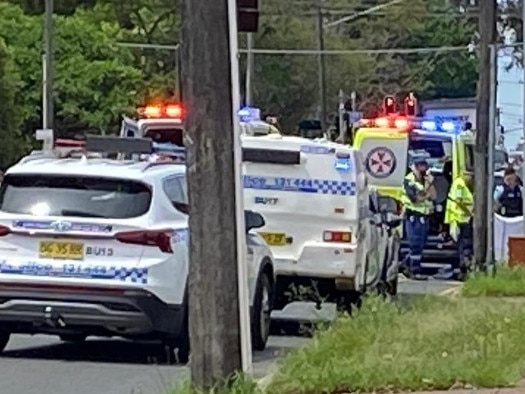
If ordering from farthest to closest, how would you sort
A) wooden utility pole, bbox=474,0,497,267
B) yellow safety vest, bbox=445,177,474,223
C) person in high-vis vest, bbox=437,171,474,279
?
yellow safety vest, bbox=445,177,474,223 → person in high-vis vest, bbox=437,171,474,279 → wooden utility pole, bbox=474,0,497,267

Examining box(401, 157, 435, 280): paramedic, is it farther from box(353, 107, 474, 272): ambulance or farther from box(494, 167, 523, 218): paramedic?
box(494, 167, 523, 218): paramedic

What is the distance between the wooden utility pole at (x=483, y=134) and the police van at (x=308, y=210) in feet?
19.7

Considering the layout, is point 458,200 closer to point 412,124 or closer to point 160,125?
point 412,124

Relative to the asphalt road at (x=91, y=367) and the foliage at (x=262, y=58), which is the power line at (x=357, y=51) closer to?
the foliage at (x=262, y=58)

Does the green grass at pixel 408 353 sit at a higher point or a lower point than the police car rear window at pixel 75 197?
lower

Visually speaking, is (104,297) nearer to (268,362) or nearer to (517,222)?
(268,362)

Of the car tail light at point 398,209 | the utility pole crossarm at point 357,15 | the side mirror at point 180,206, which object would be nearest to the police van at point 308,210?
the side mirror at point 180,206

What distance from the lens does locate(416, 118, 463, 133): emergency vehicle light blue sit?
30.7 m

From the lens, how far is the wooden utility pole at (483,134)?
2225 centimetres

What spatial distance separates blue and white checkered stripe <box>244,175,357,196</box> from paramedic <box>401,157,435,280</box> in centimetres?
971

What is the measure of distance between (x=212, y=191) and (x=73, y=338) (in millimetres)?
5188

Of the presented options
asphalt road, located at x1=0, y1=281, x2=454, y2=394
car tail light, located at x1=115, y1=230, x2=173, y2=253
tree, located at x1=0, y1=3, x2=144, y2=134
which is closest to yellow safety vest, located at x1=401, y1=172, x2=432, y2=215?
asphalt road, located at x1=0, y1=281, x2=454, y2=394

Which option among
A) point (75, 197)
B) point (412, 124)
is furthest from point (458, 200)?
point (75, 197)

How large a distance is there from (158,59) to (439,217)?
3471 cm
